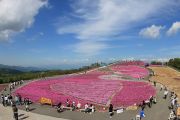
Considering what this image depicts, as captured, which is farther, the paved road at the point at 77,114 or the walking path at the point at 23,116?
the walking path at the point at 23,116

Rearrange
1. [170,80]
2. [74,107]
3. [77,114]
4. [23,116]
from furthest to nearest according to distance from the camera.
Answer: [170,80]
[74,107]
[77,114]
[23,116]

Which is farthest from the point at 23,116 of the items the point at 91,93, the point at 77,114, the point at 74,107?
the point at 91,93

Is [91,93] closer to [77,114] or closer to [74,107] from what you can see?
[74,107]

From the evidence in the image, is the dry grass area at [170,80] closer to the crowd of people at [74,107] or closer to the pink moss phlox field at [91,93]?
the pink moss phlox field at [91,93]

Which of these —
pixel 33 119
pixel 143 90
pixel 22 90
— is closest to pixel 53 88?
pixel 22 90

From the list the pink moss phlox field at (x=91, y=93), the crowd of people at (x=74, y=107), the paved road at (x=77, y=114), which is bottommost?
the paved road at (x=77, y=114)

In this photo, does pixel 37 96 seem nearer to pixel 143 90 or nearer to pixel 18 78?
pixel 143 90

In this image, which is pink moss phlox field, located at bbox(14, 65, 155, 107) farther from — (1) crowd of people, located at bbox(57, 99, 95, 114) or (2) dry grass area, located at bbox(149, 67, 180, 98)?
(2) dry grass area, located at bbox(149, 67, 180, 98)

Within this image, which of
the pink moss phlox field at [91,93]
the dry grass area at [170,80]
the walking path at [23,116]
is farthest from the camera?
the dry grass area at [170,80]

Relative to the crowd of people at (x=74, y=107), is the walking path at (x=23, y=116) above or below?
below

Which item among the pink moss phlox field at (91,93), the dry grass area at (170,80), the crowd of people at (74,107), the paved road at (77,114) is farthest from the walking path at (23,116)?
the dry grass area at (170,80)

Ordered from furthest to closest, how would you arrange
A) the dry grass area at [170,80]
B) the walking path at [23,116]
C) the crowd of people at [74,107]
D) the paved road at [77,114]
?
1. the dry grass area at [170,80]
2. the crowd of people at [74,107]
3. the walking path at [23,116]
4. the paved road at [77,114]
